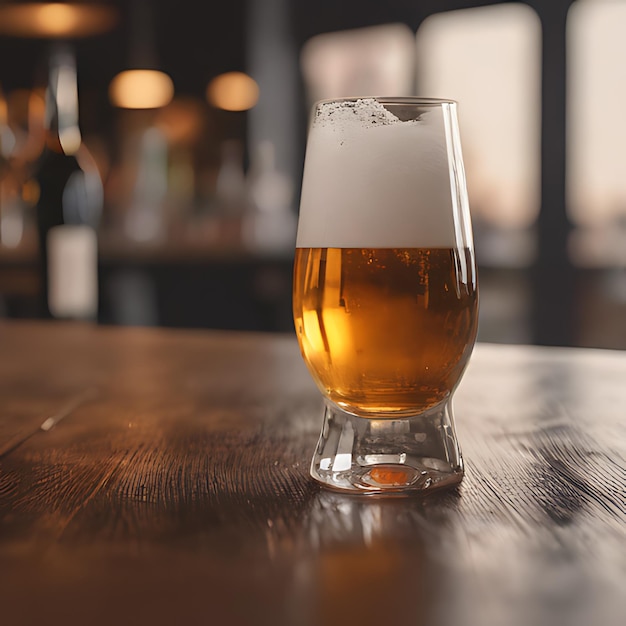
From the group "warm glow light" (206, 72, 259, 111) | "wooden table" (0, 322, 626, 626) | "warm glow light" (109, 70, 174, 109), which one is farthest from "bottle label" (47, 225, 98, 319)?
"warm glow light" (109, 70, 174, 109)

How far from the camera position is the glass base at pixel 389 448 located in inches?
16.4

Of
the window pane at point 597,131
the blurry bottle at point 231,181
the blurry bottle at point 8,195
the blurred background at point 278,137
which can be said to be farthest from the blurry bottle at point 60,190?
the window pane at point 597,131

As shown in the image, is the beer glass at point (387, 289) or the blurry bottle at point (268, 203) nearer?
the beer glass at point (387, 289)

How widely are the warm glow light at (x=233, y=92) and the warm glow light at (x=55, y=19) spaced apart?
54cm

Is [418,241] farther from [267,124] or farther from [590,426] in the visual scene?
[267,124]

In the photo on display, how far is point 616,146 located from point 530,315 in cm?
66

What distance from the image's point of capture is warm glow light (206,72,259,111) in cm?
403

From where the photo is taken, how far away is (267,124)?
402 centimetres

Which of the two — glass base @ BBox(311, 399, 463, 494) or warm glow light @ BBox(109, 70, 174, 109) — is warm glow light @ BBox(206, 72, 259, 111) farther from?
glass base @ BBox(311, 399, 463, 494)

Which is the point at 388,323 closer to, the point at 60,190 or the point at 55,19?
the point at 60,190

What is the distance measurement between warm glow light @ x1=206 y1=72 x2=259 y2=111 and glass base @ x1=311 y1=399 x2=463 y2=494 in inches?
148

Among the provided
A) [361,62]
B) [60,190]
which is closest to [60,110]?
[60,190]

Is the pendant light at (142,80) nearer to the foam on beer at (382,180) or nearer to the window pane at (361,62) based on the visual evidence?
the window pane at (361,62)

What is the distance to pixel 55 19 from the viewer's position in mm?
3955
